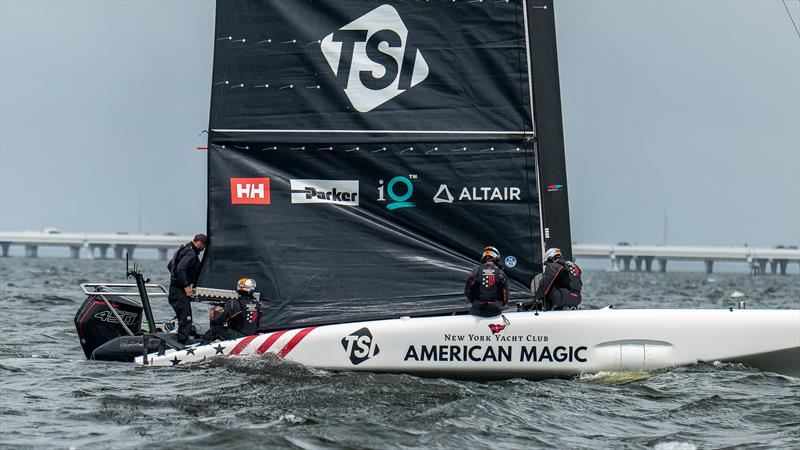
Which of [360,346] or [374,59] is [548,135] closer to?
[374,59]

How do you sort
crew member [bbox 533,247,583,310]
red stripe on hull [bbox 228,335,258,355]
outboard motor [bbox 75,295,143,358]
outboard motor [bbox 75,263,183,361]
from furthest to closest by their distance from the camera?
outboard motor [bbox 75,295,143,358], outboard motor [bbox 75,263,183,361], crew member [bbox 533,247,583,310], red stripe on hull [bbox 228,335,258,355]

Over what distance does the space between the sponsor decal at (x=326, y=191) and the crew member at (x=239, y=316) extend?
1184mm

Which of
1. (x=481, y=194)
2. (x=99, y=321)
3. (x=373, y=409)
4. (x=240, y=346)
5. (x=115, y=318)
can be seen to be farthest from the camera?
(x=115, y=318)

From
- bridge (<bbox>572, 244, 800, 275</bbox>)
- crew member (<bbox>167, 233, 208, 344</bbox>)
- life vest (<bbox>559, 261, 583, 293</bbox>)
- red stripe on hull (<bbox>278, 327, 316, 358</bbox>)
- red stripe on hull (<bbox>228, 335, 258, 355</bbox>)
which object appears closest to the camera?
red stripe on hull (<bbox>278, 327, 316, 358</bbox>)

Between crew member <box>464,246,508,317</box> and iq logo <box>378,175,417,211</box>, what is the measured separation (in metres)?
1.36

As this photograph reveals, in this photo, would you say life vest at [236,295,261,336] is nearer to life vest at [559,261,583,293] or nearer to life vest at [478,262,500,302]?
life vest at [478,262,500,302]

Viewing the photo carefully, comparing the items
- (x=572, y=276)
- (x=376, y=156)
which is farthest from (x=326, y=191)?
(x=572, y=276)

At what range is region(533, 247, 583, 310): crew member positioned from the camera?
13.3 m

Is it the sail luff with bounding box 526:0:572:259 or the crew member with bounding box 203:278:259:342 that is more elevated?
the sail luff with bounding box 526:0:572:259

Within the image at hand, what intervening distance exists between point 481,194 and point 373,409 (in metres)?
3.59

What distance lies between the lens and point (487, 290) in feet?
41.9

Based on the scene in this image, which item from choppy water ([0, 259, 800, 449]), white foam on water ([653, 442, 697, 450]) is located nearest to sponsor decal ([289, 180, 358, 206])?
choppy water ([0, 259, 800, 449])

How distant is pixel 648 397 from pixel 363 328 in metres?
3.21

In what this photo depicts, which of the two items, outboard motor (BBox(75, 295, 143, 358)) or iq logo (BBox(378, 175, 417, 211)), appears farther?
outboard motor (BBox(75, 295, 143, 358))
